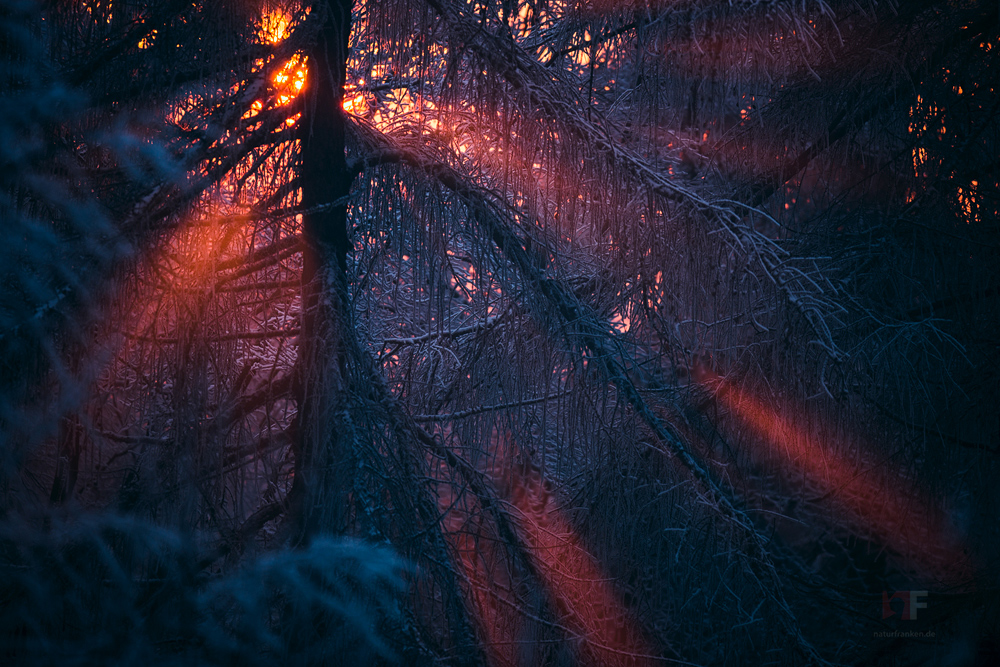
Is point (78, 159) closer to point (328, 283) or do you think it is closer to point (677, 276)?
point (328, 283)

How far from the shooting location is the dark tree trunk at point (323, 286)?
77.0 inches

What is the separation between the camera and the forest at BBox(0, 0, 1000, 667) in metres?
2.01

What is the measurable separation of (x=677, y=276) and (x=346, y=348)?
4.36 feet

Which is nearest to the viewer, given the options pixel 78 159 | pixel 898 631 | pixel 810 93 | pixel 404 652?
pixel 404 652

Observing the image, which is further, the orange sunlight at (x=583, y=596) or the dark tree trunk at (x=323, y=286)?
the orange sunlight at (x=583, y=596)

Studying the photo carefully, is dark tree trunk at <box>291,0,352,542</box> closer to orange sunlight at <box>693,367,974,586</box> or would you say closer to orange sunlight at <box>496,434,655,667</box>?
orange sunlight at <box>496,434,655,667</box>

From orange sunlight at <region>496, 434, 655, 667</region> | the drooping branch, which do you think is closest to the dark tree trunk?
the drooping branch

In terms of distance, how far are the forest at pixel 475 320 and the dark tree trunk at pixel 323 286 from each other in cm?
1

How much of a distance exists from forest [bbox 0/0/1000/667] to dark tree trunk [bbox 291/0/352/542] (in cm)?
1

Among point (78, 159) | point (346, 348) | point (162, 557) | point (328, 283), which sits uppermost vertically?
point (78, 159)

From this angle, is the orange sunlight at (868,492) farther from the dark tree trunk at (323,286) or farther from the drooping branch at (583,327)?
the dark tree trunk at (323,286)

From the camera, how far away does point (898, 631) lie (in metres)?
3.55

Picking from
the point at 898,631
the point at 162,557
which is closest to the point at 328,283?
the point at 162,557

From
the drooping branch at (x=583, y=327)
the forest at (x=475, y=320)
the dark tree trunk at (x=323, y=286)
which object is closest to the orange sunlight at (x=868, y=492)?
the forest at (x=475, y=320)
